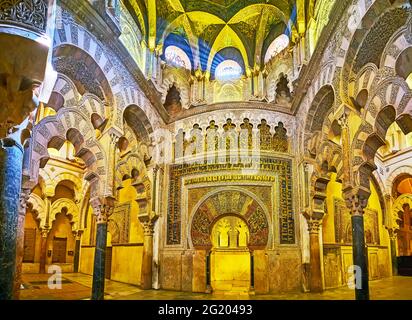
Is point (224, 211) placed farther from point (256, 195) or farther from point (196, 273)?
point (196, 273)

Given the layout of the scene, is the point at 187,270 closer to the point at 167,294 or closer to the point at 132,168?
the point at 167,294

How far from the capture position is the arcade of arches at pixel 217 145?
673cm

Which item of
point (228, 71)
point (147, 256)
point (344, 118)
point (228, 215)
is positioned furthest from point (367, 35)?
point (147, 256)

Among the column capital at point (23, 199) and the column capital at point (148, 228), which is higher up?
the column capital at point (23, 199)

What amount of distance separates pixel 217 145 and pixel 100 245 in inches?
184

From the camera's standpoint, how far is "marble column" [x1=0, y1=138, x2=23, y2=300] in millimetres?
4379

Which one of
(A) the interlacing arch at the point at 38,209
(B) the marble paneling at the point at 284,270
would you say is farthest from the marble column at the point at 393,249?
(A) the interlacing arch at the point at 38,209

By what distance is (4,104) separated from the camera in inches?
159

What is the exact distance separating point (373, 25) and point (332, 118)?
7.00 ft

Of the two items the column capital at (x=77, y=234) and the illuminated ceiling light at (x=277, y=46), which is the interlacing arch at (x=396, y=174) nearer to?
the illuminated ceiling light at (x=277, y=46)

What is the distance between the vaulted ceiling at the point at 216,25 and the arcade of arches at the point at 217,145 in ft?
0.15

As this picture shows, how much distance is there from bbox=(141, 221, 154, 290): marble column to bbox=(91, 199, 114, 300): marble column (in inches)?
109

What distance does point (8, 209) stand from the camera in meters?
4.50

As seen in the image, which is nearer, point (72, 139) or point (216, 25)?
point (72, 139)
